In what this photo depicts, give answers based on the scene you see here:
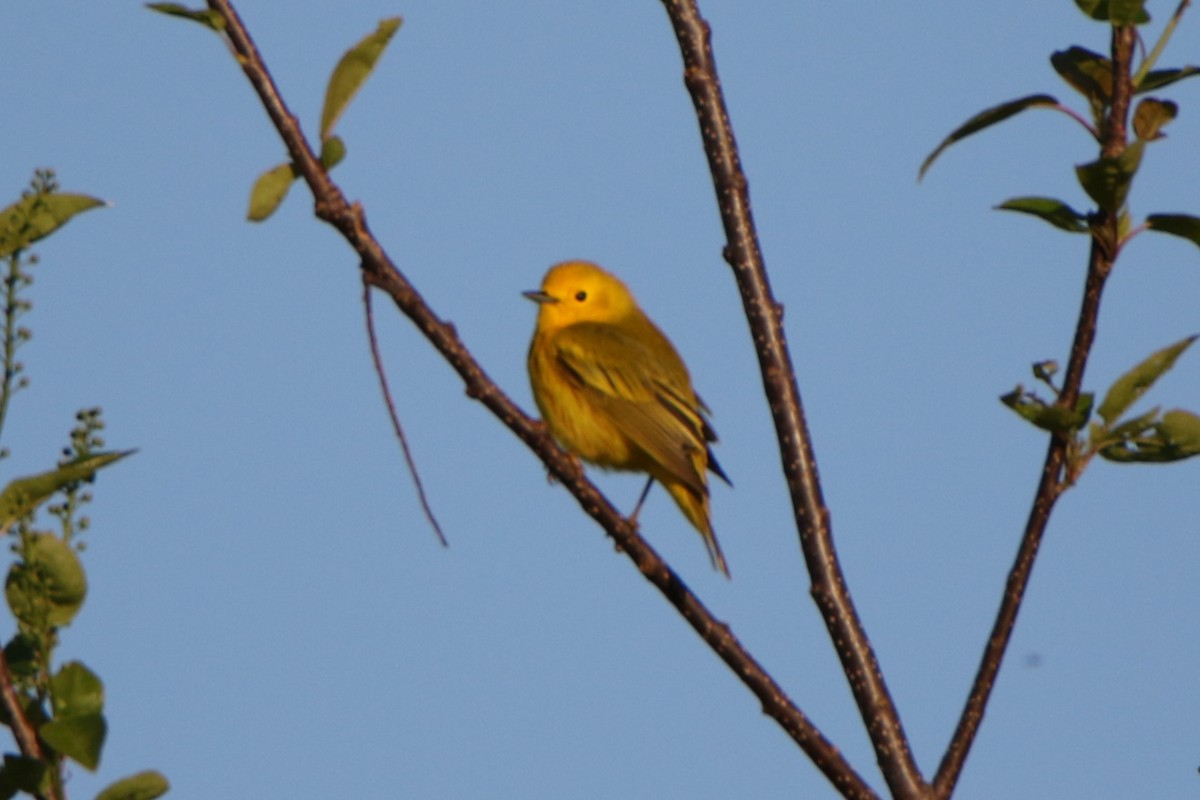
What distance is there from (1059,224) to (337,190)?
125 centimetres

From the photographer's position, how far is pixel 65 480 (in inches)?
94.0

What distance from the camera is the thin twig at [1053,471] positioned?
285cm

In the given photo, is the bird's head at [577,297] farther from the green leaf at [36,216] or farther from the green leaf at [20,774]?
the green leaf at [20,774]

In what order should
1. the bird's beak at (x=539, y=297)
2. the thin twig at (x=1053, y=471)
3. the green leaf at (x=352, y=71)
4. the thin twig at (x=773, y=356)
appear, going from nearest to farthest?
the green leaf at (x=352, y=71) < the thin twig at (x=1053, y=471) < the thin twig at (x=773, y=356) < the bird's beak at (x=539, y=297)

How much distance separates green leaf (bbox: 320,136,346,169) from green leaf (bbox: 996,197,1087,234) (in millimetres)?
1172

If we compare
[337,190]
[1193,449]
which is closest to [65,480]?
[337,190]

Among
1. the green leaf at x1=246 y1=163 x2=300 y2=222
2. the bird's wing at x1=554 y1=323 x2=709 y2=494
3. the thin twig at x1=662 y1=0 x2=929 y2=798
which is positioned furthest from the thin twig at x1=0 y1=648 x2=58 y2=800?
the bird's wing at x1=554 y1=323 x2=709 y2=494

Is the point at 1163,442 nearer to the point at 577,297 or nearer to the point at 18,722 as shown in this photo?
the point at 18,722

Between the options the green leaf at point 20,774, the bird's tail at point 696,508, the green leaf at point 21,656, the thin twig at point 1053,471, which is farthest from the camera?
the bird's tail at point 696,508

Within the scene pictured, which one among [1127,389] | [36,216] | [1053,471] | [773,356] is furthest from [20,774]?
[1127,389]

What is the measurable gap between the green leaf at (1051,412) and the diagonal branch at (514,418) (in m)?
0.67

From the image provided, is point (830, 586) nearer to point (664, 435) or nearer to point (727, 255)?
point (727, 255)

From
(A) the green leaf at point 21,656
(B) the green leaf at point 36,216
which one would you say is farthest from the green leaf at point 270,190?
(A) the green leaf at point 21,656

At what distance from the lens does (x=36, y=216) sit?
8.30ft
